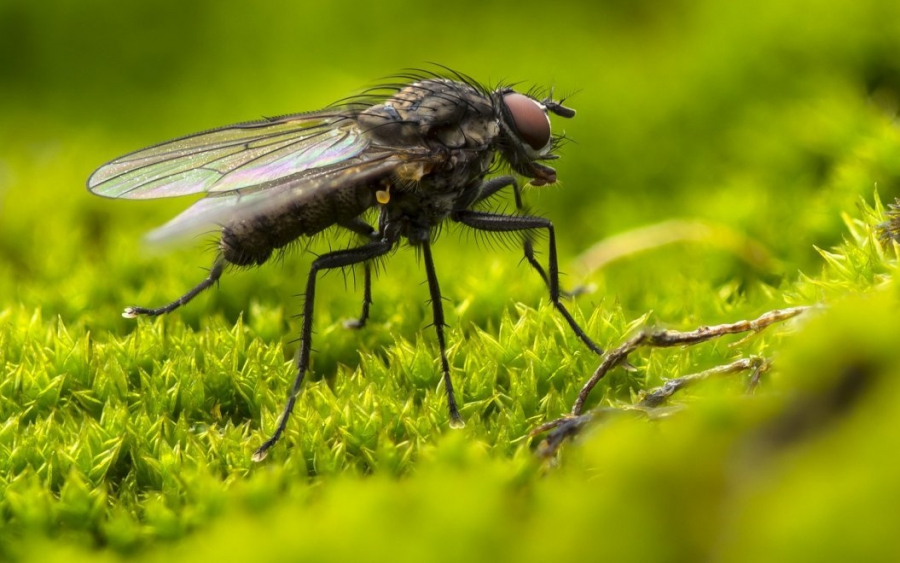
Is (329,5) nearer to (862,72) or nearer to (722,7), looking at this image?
(722,7)

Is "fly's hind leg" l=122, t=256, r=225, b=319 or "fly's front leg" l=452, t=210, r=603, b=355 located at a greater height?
"fly's hind leg" l=122, t=256, r=225, b=319

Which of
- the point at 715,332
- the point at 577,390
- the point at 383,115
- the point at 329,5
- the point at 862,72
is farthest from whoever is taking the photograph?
the point at 329,5

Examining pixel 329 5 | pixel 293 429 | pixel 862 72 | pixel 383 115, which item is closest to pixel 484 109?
pixel 383 115

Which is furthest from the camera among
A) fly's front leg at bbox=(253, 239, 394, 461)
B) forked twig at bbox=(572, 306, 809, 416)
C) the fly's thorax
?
the fly's thorax

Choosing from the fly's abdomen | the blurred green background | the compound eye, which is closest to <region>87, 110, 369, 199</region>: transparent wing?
the fly's abdomen

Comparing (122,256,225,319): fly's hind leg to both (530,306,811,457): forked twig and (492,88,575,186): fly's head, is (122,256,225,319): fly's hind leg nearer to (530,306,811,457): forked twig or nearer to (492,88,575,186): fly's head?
(492,88,575,186): fly's head

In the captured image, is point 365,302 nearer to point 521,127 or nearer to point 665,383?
point 521,127
